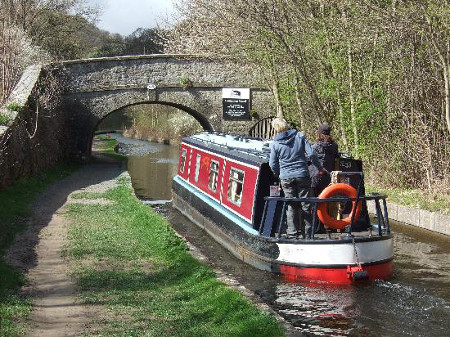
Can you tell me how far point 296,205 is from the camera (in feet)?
25.2

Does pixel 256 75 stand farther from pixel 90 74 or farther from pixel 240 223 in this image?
pixel 240 223

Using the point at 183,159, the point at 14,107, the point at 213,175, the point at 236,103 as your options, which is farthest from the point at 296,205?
the point at 236,103

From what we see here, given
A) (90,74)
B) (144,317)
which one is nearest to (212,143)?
(144,317)

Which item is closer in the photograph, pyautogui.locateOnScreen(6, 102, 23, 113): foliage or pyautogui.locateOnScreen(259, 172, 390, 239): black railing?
pyautogui.locateOnScreen(259, 172, 390, 239): black railing

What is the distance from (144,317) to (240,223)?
366cm

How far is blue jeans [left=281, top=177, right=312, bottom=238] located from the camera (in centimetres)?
768

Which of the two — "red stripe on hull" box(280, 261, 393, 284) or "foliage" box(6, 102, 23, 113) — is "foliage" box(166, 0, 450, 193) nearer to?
"foliage" box(6, 102, 23, 113)

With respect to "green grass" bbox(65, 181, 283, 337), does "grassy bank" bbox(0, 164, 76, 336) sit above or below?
above

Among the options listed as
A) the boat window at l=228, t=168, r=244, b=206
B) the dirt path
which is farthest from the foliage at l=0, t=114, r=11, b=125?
the boat window at l=228, t=168, r=244, b=206

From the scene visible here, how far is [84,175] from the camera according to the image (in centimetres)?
1744

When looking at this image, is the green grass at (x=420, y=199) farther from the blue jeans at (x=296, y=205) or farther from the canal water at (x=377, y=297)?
the blue jeans at (x=296, y=205)

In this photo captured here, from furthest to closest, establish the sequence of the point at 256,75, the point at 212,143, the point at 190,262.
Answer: the point at 256,75, the point at 212,143, the point at 190,262

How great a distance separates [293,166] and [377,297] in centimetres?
169

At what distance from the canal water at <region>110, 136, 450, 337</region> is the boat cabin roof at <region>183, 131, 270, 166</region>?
53.2 inches
